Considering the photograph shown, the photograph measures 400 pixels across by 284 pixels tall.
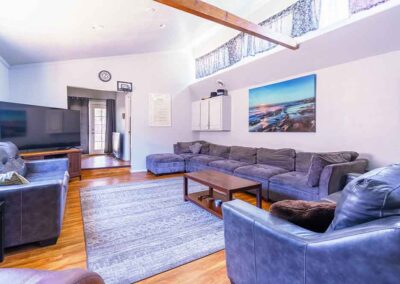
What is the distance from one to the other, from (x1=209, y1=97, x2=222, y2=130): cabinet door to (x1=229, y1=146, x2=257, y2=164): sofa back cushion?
0.80 meters

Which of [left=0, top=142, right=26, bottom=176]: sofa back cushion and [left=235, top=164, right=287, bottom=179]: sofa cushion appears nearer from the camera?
[left=0, top=142, right=26, bottom=176]: sofa back cushion

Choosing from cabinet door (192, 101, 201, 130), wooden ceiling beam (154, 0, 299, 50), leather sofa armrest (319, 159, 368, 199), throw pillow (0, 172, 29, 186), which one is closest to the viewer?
throw pillow (0, 172, 29, 186)

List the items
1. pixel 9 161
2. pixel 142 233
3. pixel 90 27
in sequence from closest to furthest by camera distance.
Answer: pixel 142 233
pixel 9 161
pixel 90 27

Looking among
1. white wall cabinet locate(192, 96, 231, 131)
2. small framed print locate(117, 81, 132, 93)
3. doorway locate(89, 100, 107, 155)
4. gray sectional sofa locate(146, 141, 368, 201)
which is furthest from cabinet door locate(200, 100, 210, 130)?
doorway locate(89, 100, 107, 155)

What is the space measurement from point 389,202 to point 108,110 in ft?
28.6

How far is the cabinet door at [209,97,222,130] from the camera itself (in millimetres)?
5258

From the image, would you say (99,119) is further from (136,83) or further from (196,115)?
(196,115)

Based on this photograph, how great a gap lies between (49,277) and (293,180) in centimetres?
278

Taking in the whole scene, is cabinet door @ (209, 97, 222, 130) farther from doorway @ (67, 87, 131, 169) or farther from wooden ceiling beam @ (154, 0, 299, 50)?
doorway @ (67, 87, 131, 169)

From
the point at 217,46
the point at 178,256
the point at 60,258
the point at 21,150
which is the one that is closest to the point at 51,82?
the point at 21,150

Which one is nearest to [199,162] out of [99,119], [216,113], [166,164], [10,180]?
[166,164]

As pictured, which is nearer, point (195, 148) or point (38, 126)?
point (38, 126)

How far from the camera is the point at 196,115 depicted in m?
6.09

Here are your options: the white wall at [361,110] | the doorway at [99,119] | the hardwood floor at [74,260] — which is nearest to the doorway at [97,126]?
the doorway at [99,119]
